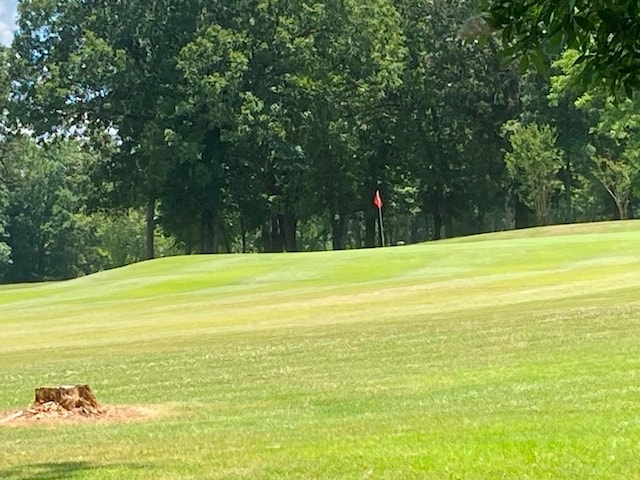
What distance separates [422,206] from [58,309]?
47610 millimetres

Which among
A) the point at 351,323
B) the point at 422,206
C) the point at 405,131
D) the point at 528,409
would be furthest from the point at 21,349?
the point at 422,206

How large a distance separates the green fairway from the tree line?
27909mm

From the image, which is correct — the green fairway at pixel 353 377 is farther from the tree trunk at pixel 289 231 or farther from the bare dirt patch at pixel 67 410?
the tree trunk at pixel 289 231

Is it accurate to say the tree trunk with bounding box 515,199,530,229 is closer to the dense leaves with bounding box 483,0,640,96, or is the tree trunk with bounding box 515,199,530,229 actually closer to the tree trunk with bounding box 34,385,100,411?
the tree trunk with bounding box 34,385,100,411

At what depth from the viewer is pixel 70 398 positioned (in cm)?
1187

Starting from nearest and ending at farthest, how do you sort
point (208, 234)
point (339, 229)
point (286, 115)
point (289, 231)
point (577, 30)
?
point (577, 30) < point (286, 115) < point (208, 234) < point (289, 231) < point (339, 229)

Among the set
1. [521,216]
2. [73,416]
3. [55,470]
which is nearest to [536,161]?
[521,216]

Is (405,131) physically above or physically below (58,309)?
above

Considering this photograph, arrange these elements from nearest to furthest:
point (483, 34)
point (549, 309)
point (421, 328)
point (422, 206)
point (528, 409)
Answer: point (483, 34) < point (528, 409) < point (421, 328) < point (549, 309) < point (422, 206)

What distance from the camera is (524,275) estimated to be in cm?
2991

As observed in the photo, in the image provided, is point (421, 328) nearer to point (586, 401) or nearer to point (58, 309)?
point (586, 401)

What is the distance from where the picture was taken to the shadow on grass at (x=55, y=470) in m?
7.59

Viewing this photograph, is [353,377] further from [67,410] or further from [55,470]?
[55,470]

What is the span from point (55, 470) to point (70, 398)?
405 centimetres
